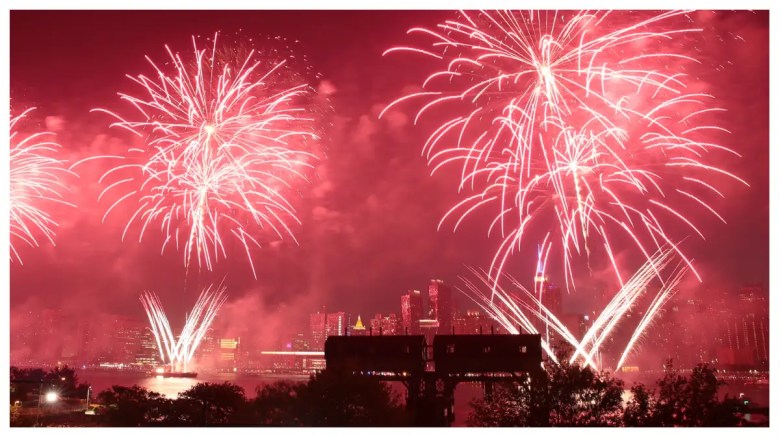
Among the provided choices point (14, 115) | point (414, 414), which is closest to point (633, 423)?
point (414, 414)

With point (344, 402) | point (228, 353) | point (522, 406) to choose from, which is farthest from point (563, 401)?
point (228, 353)

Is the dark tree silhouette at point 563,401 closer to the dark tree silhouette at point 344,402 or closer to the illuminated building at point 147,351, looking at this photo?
the dark tree silhouette at point 344,402

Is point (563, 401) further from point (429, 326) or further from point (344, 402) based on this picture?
point (429, 326)


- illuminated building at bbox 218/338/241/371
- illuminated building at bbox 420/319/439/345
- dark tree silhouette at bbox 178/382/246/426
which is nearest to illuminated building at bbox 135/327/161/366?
illuminated building at bbox 218/338/241/371

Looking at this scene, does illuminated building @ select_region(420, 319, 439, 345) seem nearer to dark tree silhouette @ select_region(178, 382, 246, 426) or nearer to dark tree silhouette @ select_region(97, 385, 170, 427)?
dark tree silhouette @ select_region(178, 382, 246, 426)
